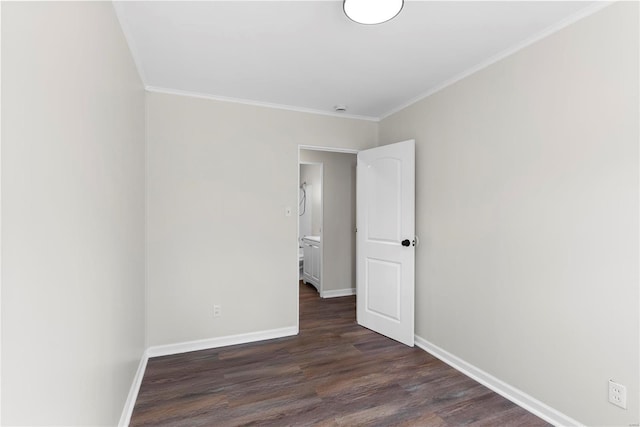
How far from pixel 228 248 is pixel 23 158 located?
247cm

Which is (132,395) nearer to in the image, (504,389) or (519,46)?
(504,389)

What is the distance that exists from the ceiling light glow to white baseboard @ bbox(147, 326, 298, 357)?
2933 mm

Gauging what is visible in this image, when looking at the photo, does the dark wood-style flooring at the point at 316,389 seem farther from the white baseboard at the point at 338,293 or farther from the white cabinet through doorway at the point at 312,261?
the white cabinet through doorway at the point at 312,261

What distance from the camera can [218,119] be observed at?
3.18m

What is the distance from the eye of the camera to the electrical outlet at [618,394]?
1690 millimetres

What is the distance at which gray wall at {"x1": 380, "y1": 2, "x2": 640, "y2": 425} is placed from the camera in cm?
171

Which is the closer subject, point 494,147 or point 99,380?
point 99,380

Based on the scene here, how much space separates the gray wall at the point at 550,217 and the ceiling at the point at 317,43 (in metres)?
0.25

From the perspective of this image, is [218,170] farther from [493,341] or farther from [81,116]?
[493,341]

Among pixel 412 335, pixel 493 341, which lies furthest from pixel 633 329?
pixel 412 335

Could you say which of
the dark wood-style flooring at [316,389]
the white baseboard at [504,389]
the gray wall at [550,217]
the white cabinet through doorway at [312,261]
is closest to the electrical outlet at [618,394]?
the gray wall at [550,217]

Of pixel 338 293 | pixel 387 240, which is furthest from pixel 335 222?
pixel 387 240

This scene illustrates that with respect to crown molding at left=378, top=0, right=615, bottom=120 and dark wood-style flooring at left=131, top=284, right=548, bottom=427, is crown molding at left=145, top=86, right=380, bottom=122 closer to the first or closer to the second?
crown molding at left=378, top=0, right=615, bottom=120

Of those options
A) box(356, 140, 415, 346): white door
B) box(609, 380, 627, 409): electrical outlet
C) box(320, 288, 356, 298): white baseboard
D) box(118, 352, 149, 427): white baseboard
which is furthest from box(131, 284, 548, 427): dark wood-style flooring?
box(320, 288, 356, 298): white baseboard
